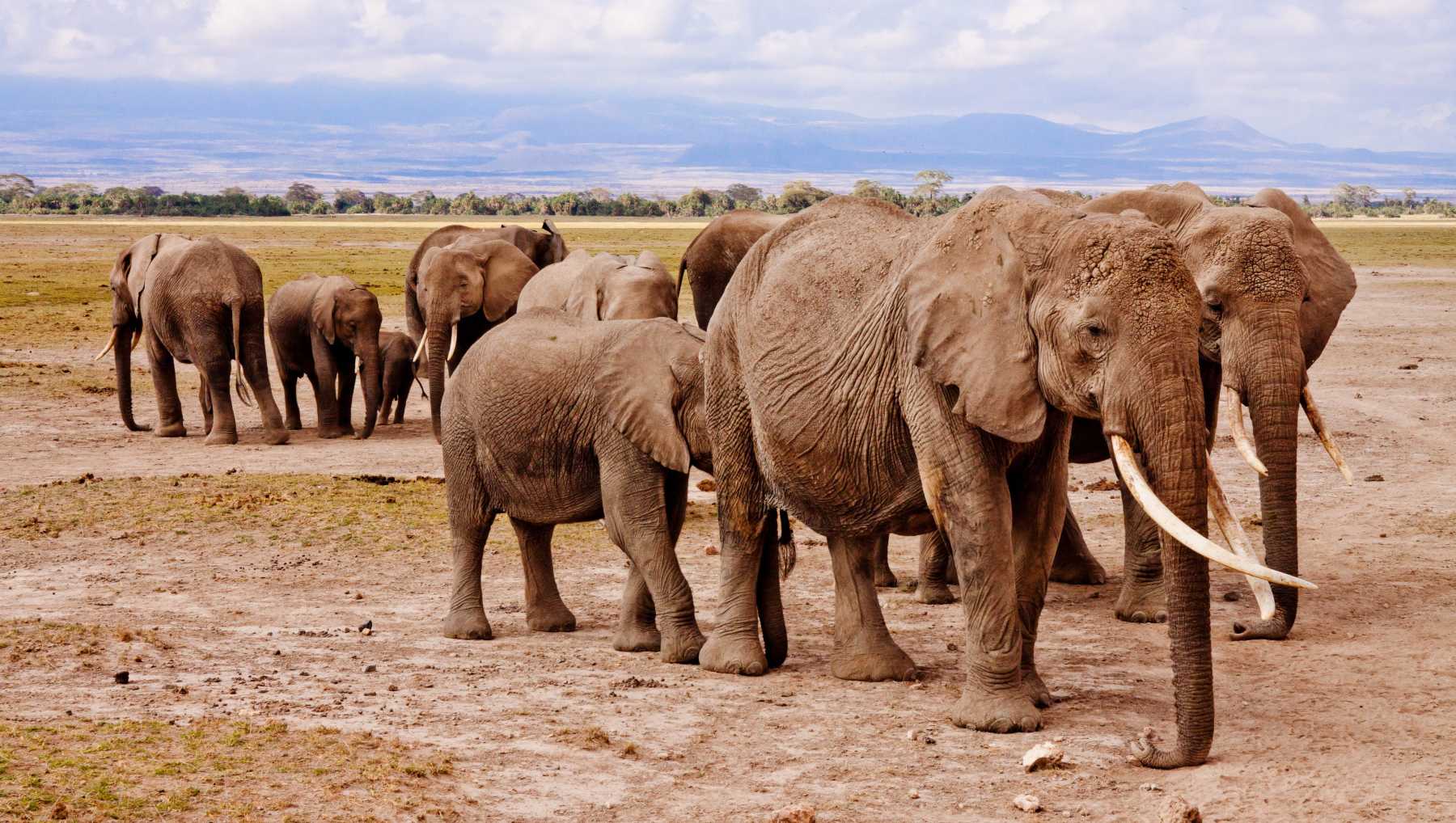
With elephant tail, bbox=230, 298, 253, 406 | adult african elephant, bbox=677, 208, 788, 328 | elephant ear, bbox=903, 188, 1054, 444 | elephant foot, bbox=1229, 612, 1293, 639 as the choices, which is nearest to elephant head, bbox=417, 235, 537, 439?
elephant tail, bbox=230, 298, 253, 406

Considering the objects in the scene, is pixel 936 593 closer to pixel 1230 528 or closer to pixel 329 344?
pixel 1230 528

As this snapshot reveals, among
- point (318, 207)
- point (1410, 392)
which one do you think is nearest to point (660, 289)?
point (1410, 392)

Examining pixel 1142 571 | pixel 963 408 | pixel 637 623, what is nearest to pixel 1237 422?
pixel 1142 571

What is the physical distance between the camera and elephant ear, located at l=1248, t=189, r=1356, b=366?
9.65 meters

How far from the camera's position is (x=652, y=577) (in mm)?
8477

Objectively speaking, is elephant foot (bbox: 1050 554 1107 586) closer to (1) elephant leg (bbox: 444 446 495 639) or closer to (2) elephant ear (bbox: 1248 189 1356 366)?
(2) elephant ear (bbox: 1248 189 1356 366)

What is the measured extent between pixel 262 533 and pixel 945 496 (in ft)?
21.9

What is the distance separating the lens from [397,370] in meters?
19.2

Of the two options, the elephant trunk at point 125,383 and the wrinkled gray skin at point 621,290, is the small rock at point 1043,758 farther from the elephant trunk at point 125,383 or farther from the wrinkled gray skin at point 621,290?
the elephant trunk at point 125,383

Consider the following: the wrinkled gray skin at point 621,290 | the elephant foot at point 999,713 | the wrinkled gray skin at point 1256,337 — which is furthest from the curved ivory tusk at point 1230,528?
the wrinkled gray skin at point 621,290

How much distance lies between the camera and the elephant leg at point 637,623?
890 cm

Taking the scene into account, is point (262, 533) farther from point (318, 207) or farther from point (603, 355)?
point (318, 207)

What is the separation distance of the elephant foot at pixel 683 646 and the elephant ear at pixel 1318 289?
148 inches

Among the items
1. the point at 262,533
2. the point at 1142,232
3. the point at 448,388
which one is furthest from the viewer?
the point at 262,533
